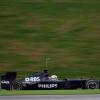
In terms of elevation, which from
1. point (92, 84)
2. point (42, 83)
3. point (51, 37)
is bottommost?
point (92, 84)

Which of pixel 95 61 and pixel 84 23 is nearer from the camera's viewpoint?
pixel 95 61

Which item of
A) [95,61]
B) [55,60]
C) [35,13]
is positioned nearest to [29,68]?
[55,60]

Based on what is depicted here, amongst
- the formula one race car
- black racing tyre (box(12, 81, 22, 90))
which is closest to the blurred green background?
the formula one race car

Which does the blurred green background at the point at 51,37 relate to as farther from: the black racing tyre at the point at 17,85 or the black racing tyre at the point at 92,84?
the black racing tyre at the point at 17,85

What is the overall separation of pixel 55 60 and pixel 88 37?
8.51ft

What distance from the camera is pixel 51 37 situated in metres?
20.6

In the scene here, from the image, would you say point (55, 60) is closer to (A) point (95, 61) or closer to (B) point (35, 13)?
(A) point (95, 61)

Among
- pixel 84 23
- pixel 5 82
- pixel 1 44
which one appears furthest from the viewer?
pixel 84 23

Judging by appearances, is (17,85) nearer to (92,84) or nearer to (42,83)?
A: (42,83)

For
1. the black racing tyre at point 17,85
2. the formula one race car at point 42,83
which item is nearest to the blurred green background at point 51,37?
the formula one race car at point 42,83

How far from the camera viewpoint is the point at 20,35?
68.0ft

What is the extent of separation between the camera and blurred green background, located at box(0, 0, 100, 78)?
18953 millimetres

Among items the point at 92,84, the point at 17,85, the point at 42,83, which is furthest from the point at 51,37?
the point at 92,84

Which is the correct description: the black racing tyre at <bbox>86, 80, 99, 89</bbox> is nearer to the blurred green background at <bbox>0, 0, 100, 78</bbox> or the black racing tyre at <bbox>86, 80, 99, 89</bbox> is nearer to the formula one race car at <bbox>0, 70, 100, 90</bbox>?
A: the formula one race car at <bbox>0, 70, 100, 90</bbox>
